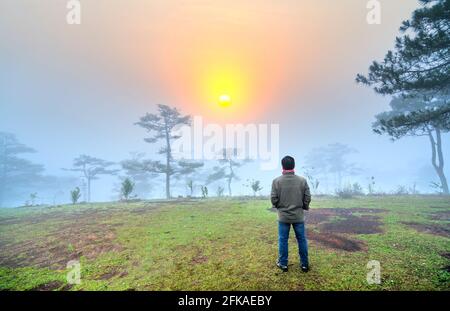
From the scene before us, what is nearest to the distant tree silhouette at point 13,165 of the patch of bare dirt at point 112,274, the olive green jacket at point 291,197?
the patch of bare dirt at point 112,274

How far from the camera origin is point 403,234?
680cm

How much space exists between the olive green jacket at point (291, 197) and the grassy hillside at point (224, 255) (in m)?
1.17

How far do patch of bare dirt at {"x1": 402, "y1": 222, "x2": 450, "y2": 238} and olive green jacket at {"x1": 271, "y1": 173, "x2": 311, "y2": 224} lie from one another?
581 centimetres

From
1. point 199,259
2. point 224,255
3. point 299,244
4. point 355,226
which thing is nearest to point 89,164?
point 199,259

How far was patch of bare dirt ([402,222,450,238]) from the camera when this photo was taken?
6.86 m

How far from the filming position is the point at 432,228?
7484 mm

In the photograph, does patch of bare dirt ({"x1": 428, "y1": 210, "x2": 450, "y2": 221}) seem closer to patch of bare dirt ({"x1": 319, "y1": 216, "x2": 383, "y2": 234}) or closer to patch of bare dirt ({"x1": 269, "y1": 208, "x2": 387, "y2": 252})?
patch of bare dirt ({"x1": 269, "y1": 208, "x2": 387, "y2": 252})

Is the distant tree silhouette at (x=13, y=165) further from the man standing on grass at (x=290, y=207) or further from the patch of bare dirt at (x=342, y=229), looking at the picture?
the man standing on grass at (x=290, y=207)

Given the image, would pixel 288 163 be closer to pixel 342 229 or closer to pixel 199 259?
pixel 199 259

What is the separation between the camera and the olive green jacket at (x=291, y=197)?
4.53 meters
